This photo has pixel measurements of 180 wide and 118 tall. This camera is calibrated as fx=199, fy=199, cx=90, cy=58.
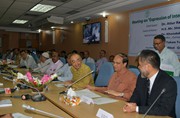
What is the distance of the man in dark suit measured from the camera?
64.4 inches

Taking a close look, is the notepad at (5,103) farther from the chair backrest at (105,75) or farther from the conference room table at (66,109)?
the chair backrest at (105,75)

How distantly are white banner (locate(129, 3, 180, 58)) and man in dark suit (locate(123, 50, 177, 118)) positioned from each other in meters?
2.60

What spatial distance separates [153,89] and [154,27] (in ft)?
10.6

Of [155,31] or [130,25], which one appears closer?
[155,31]

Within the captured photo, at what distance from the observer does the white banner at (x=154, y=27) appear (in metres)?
4.17

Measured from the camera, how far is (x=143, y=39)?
504 cm

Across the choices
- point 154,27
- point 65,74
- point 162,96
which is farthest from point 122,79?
point 154,27

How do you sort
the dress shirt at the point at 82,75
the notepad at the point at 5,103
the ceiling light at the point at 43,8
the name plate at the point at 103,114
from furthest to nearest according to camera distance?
the ceiling light at the point at 43,8 < the dress shirt at the point at 82,75 < the notepad at the point at 5,103 < the name plate at the point at 103,114

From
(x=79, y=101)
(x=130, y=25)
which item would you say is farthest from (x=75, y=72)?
(x=130, y=25)

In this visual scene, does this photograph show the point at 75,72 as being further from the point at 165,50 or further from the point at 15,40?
the point at 15,40

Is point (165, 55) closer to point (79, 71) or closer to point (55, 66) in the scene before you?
point (79, 71)

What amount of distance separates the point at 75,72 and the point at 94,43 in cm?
401

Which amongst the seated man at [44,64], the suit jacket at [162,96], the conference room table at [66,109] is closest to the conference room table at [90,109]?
the conference room table at [66,109]

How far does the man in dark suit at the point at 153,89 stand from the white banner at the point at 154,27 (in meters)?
2.60
